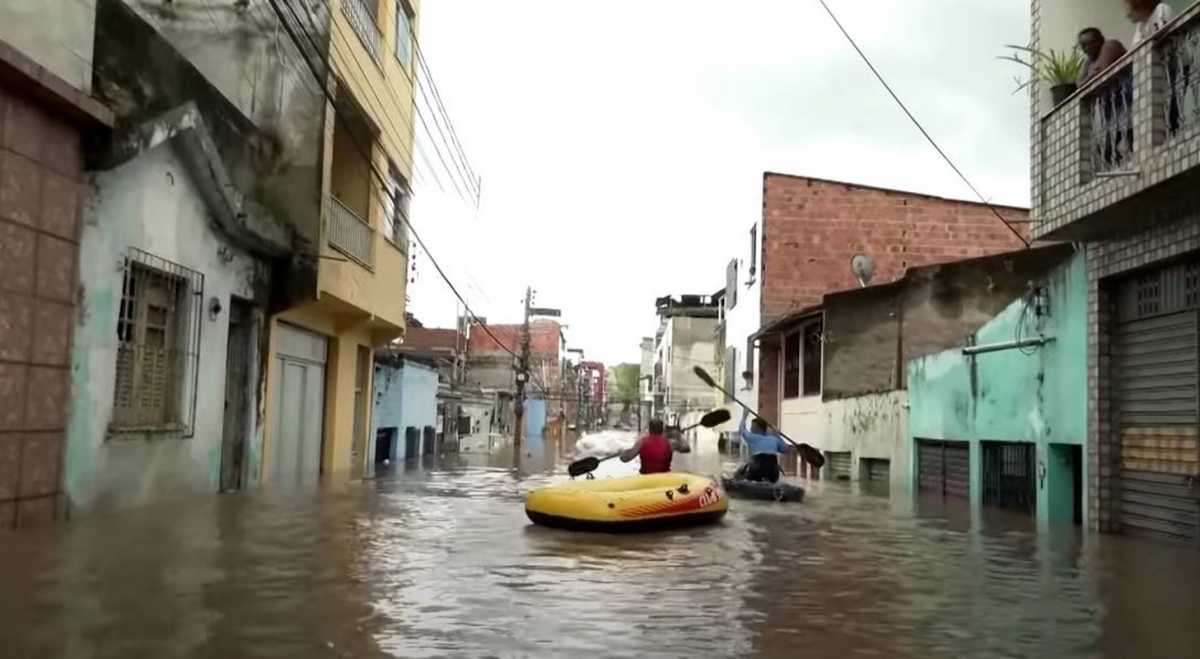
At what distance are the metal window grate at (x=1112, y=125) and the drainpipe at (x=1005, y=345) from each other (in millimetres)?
3066

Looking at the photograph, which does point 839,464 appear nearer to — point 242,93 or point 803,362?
point 803,362

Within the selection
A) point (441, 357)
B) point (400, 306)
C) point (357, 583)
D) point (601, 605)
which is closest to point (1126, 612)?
point (601, 605)

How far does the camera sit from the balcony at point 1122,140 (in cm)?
964

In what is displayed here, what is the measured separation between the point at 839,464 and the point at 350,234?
12883 millimetres

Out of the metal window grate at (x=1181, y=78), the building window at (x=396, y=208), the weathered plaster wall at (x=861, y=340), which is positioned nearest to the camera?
the metal window grate at (x=1181, y=78)

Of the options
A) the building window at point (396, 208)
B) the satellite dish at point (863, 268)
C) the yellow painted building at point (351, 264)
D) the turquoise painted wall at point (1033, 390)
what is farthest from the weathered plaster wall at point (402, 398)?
the turquoise painted wall at point (1033, 390)

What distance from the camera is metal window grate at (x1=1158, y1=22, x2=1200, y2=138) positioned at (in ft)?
31.5

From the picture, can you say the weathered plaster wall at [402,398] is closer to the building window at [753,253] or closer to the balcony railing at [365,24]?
the balcony railing at [365,24]

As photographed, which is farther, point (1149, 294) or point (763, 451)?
point (763, 451)

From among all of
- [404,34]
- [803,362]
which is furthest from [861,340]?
[404,34]

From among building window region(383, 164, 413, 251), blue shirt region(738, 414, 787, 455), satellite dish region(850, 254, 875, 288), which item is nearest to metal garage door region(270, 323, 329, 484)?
building window region(383, 164, 413, 251)

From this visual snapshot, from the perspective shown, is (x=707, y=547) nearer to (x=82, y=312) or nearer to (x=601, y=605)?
(x=601, y=605)

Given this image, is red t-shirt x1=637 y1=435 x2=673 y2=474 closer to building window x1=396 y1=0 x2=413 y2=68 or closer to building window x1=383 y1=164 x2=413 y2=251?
building window x1=383 y1=164 x2=413 y2=251

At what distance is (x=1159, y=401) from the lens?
11.2 meters
